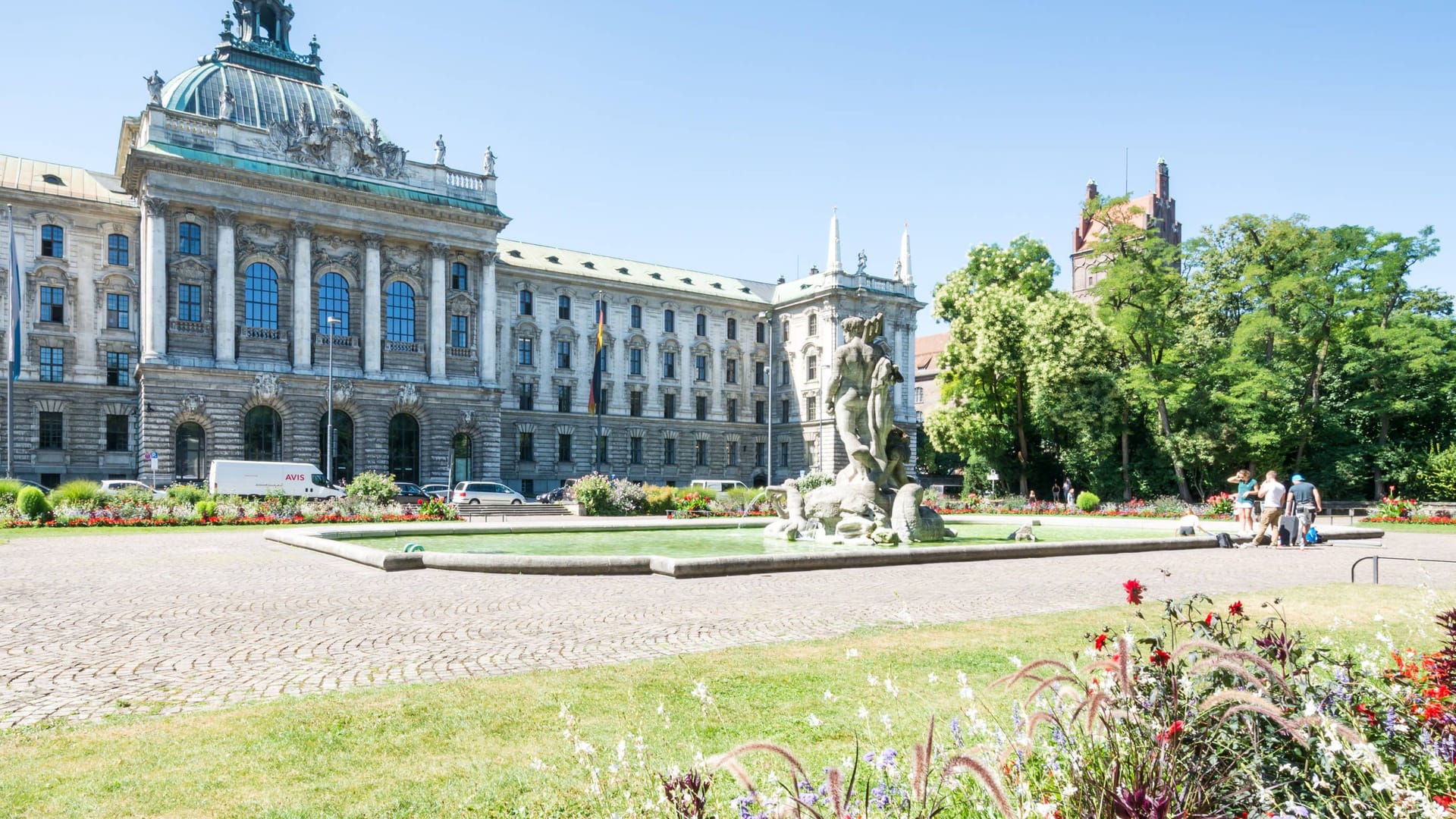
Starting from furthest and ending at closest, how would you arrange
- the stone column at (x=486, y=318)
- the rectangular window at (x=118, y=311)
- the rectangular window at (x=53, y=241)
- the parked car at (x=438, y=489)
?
the stone column at (x=486, y=318) → the rectangular window at (x=118, y=311) → the rectangular window at (x=53, y=241) → the parked car at (x=438, y=489)

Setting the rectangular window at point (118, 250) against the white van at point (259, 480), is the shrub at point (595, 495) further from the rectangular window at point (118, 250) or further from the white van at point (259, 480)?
the rectangular window at point (118, 250)

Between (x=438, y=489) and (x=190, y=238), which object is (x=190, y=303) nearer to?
(x=190, y=238)

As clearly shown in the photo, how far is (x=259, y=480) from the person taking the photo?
40.2 metres

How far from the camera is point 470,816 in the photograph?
4.00 m

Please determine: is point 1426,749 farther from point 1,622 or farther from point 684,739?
point 1,622

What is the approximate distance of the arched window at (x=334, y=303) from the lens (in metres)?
50.5

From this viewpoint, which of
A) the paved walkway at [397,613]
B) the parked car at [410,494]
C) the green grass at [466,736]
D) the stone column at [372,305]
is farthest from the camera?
the stone column at [372,305]

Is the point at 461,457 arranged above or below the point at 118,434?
below

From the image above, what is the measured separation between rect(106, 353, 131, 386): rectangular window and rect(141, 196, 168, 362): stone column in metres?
6.61

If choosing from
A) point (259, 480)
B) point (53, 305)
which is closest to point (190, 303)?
point (53, 305)

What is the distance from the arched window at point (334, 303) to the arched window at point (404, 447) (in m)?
5.76

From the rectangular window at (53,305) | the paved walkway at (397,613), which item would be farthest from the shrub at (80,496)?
the rectangular window at (53,305)

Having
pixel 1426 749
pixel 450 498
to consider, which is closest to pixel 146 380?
pixel 450 498

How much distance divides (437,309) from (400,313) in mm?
2092
